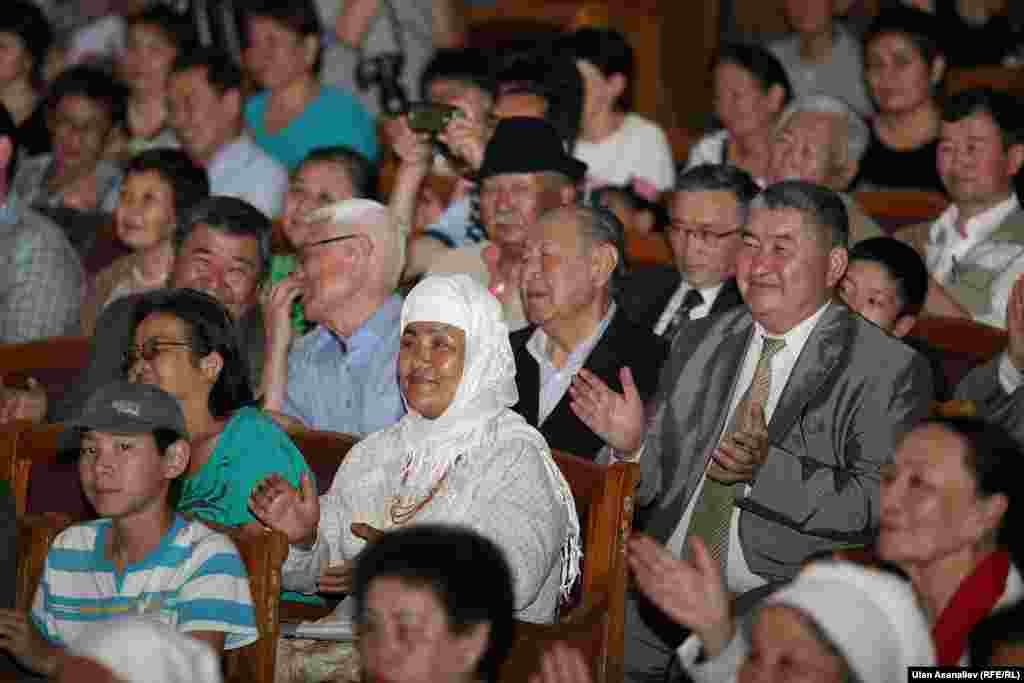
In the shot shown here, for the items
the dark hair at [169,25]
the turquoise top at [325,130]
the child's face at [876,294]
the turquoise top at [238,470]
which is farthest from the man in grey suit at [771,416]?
the dark hair at [169,25]

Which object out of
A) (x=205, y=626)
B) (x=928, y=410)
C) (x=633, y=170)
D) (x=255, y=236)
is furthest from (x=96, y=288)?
(x=928, y=410)

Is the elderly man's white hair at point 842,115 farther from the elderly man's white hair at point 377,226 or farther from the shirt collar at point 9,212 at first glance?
the shirt collar at point 9,212

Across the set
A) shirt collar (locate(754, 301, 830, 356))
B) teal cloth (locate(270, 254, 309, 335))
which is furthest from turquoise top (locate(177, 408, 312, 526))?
teal cloth (locate(270, 254, 309, 335))

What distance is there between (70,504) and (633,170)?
2678 mm

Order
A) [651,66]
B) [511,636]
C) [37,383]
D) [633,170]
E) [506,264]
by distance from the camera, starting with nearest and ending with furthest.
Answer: [511,636], [37,383], [506,264], [633,170], [651,66]

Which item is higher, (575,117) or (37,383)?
(575,117)

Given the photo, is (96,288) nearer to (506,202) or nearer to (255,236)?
(255,236)

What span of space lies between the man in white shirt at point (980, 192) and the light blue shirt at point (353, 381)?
154 centimetres

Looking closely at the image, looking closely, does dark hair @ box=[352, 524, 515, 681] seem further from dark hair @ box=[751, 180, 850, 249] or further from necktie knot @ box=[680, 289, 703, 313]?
necktie knot @ box=[680, 289, 703, 313]

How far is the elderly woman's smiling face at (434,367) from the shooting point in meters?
3.51

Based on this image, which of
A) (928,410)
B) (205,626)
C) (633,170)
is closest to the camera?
(205,626)

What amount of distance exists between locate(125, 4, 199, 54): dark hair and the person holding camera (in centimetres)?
50

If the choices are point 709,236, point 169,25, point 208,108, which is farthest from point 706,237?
point 169,25

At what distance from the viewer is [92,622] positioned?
3.17 m
